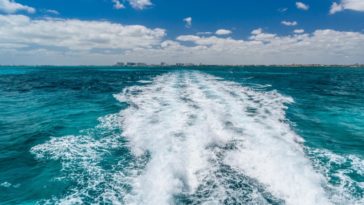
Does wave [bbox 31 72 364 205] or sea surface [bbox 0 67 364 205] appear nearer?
wave [bbox 31 72 364 205]

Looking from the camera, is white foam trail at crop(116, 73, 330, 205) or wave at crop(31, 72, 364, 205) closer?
wave at crop(31, 72, 364, 205)

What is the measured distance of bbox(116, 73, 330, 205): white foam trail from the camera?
6.87 meters

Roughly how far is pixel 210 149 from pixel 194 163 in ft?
4.66

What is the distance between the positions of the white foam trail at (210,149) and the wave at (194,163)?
0.03 m

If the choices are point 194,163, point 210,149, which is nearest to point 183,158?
point 194,163

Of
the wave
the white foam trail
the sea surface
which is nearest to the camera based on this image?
the wave

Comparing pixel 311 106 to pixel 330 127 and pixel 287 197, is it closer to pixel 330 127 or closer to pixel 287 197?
pixel 330 127

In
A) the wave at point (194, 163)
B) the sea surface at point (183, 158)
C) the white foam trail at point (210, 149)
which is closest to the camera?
the wave at point (194, 163)

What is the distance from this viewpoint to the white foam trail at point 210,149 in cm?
687

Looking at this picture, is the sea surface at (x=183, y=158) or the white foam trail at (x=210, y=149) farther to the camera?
the white foam trail at (x=210, y=149)

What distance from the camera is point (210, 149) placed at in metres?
9.52

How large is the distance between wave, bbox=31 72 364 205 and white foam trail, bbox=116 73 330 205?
0.03m

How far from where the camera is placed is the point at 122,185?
716 cm

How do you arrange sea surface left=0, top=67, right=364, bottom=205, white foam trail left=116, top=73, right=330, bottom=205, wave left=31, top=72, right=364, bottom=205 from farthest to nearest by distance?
1. white foam trail left=116, top=73, right=330, bottom=205
2. sea surface left=0, top=67, right=364, bottom=205
3. wave left=31, top=72, right=364, bottom=205
